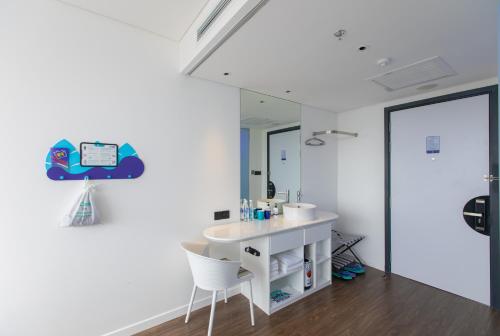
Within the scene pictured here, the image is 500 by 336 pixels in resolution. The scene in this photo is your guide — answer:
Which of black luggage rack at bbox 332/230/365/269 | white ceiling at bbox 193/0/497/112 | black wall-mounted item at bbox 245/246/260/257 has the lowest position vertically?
black luggage rack at bbox 332/230/365/269

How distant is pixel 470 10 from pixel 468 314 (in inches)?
103

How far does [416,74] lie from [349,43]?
1.01 metres

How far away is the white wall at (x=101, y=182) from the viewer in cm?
153

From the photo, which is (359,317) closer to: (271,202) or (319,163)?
(271,202)

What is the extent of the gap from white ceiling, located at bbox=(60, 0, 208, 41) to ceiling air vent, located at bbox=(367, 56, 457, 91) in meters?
1.83

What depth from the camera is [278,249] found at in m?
2.28

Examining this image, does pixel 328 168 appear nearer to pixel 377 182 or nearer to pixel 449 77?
pixel 377 182

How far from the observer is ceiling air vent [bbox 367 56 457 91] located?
6.76 feet

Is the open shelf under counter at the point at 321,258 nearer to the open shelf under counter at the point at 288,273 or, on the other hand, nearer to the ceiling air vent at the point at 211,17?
the open shelf under counter at the point at 288,273

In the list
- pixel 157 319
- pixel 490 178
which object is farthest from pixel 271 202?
pixel 490 178

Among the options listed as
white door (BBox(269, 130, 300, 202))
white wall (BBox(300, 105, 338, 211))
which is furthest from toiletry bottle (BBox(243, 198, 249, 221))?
white wall (BBox(300, 105, 338, 211))

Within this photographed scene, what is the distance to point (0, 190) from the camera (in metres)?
1.47

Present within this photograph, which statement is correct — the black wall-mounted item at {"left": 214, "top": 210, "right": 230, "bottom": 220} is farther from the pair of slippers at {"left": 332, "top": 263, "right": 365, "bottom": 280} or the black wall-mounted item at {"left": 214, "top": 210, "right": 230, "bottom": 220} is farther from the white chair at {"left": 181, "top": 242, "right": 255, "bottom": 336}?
the pair of slippers at {"left": 332, "top": 263, "right": 365, "bottom": 280}

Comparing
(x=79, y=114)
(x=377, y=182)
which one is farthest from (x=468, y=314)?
(x=79, y=114)
